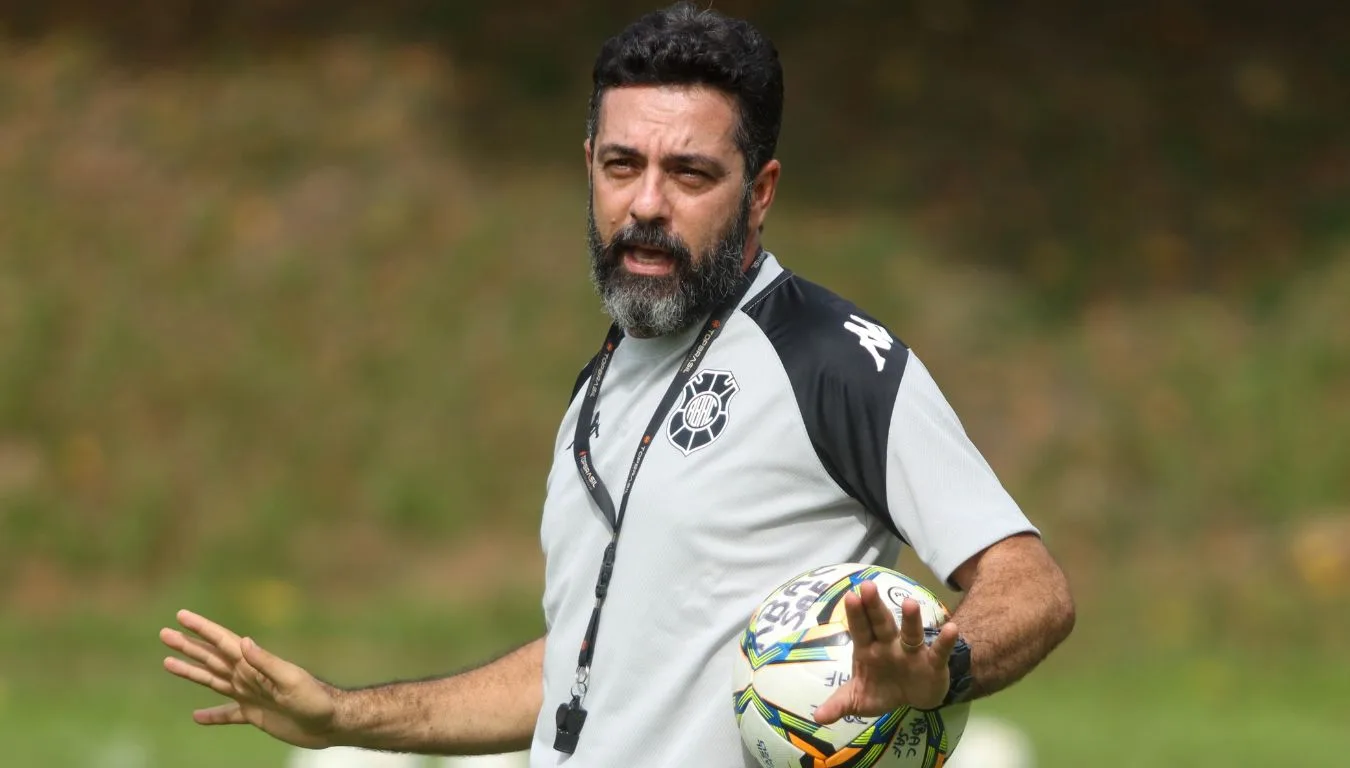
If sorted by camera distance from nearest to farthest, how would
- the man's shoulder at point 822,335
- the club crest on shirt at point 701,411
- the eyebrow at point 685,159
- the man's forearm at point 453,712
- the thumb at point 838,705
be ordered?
1. the thumb at point 838,705
2. the man's shoulder at point 822,335
3. the club crest on shirt at point 701,411
4. the eyebrow at point 685,159
5. the man's forearm at point 453,712

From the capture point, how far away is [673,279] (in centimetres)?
404

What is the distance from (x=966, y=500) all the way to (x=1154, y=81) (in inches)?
475

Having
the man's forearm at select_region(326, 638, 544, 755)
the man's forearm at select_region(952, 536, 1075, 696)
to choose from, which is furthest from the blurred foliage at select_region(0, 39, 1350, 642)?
the man's forearm at select_region(952, 536, 1075, 696)

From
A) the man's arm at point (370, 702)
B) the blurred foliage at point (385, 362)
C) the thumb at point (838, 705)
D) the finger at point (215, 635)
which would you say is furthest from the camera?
the blurred foliage at point (385, 362)

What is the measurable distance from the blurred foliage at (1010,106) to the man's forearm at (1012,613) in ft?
35.4

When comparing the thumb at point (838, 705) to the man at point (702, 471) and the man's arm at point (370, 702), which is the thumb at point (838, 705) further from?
the man's arm at point (370, 702)

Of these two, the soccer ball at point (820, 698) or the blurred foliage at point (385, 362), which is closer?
the soccer ball at point (820, 698)

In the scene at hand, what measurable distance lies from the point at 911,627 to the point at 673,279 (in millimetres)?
1183

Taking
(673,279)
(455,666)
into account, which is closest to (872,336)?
(673,279)

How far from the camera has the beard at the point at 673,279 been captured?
13.2 feet

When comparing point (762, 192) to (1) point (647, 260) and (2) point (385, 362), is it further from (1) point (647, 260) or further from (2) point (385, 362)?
(2) point (385, 362)

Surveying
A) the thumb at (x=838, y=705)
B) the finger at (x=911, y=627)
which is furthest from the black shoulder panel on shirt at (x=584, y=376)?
the finger at (x=911, y=627)

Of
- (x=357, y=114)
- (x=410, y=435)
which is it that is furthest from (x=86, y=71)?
(x=410, y=435)

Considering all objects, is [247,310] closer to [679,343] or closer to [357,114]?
[357,114]
